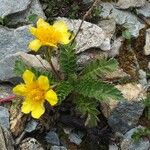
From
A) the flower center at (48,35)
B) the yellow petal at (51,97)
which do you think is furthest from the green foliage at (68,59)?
the yellow petal at (51,97)

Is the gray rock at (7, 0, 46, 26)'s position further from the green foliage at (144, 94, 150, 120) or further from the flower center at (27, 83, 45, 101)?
the green foliage at (144, 94, 150, 120)

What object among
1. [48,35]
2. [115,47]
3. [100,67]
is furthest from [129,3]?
[48,35]

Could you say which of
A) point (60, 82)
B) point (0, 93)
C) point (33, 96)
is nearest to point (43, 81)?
point (33, 96)

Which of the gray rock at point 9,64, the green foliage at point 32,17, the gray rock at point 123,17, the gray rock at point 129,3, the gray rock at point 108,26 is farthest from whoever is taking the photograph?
the gray rock at point 129,3

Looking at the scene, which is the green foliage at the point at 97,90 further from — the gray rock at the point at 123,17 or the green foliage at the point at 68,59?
the gray rock at the point at 123,17

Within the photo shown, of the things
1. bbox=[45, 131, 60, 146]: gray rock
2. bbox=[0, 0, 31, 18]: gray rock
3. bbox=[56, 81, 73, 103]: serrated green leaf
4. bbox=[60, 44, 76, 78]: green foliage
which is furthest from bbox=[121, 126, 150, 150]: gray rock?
bbox=[0, 0, 31, 18]: gray rock
